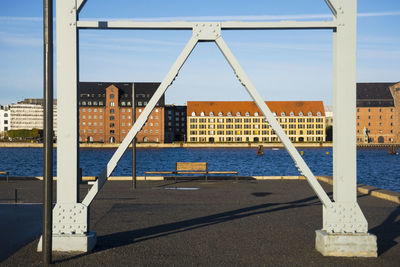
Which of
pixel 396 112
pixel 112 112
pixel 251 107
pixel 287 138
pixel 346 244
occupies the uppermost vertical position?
pixel 251 107

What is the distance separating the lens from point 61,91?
7.39 m

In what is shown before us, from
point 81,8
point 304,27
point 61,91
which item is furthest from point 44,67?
point 304,27

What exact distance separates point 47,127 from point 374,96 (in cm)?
14767

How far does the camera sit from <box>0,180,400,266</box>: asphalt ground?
7.23m

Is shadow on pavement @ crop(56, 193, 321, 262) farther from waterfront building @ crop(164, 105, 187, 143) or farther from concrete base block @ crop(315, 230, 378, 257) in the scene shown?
waterfront building @ crop(164, 105, 187, 143)

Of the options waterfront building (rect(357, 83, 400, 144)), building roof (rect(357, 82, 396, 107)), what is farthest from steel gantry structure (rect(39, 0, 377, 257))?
building roof (rect(357, 82, 396, 107))

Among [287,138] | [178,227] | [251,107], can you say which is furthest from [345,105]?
[251,107]

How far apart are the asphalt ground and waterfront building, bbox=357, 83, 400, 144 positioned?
134 meters

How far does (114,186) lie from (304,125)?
389 feet

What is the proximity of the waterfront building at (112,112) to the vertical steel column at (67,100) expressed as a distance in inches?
4688

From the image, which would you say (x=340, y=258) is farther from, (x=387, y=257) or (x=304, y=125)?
(x=304, y=125)

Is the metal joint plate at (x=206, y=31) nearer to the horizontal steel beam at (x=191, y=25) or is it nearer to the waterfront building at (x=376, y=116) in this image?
the horizontal steel beam at (x=191, y=25)

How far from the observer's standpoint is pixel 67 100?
7430 mm

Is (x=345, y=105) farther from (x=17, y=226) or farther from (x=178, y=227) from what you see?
(x=17, y=226)
